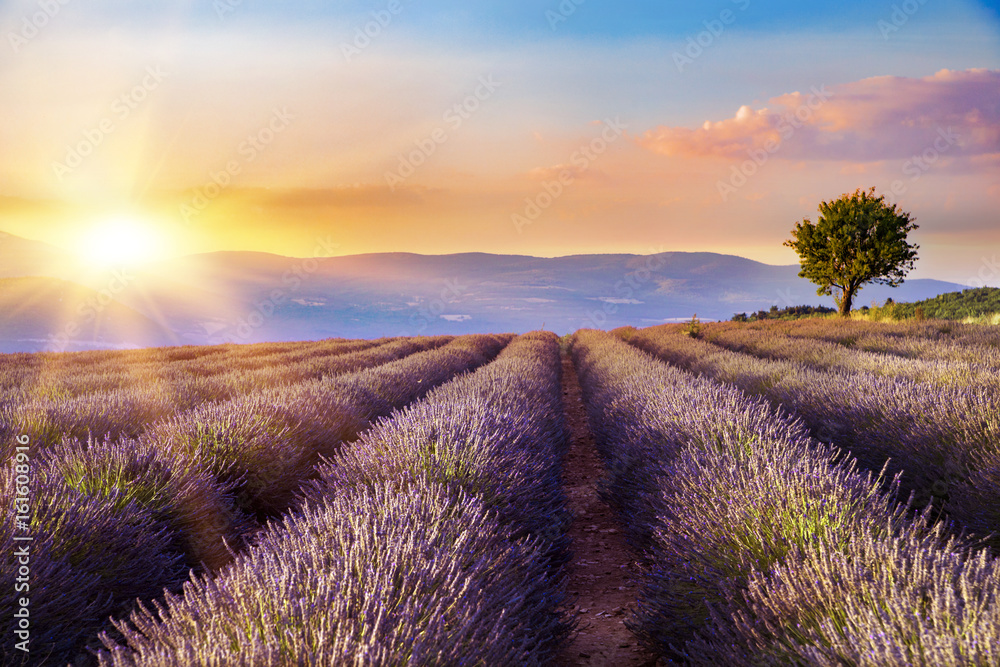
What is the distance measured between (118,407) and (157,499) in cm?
271

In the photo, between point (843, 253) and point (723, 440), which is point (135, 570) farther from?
point (843, 253)

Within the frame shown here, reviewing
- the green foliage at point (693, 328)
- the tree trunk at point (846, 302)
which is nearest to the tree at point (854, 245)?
the tree trunk at point (846, 302)

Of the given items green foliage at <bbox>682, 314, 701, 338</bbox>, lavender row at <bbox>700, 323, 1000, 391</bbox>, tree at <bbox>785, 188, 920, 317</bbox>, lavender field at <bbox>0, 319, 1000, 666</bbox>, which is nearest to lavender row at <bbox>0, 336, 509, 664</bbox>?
lavender field at <bbox>0, 319, 1000, 666</bbox>

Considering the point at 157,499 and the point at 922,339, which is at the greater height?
the point at 922,339

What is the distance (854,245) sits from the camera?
19828 millimetres

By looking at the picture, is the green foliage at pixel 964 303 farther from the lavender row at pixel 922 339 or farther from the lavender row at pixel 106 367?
the lavender row at pixel 106 367

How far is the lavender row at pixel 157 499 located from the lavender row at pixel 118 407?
0.45 meters

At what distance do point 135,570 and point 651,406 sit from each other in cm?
357

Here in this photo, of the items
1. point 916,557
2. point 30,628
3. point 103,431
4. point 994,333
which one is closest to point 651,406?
point 916,557

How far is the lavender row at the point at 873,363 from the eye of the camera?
5051mm

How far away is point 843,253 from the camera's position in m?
19.9

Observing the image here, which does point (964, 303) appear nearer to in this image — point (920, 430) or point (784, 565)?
point (920, 430)

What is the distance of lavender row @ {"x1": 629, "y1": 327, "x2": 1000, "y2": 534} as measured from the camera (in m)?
3.23

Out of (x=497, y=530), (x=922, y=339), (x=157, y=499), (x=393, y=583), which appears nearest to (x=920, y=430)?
(x=497, y=530)
